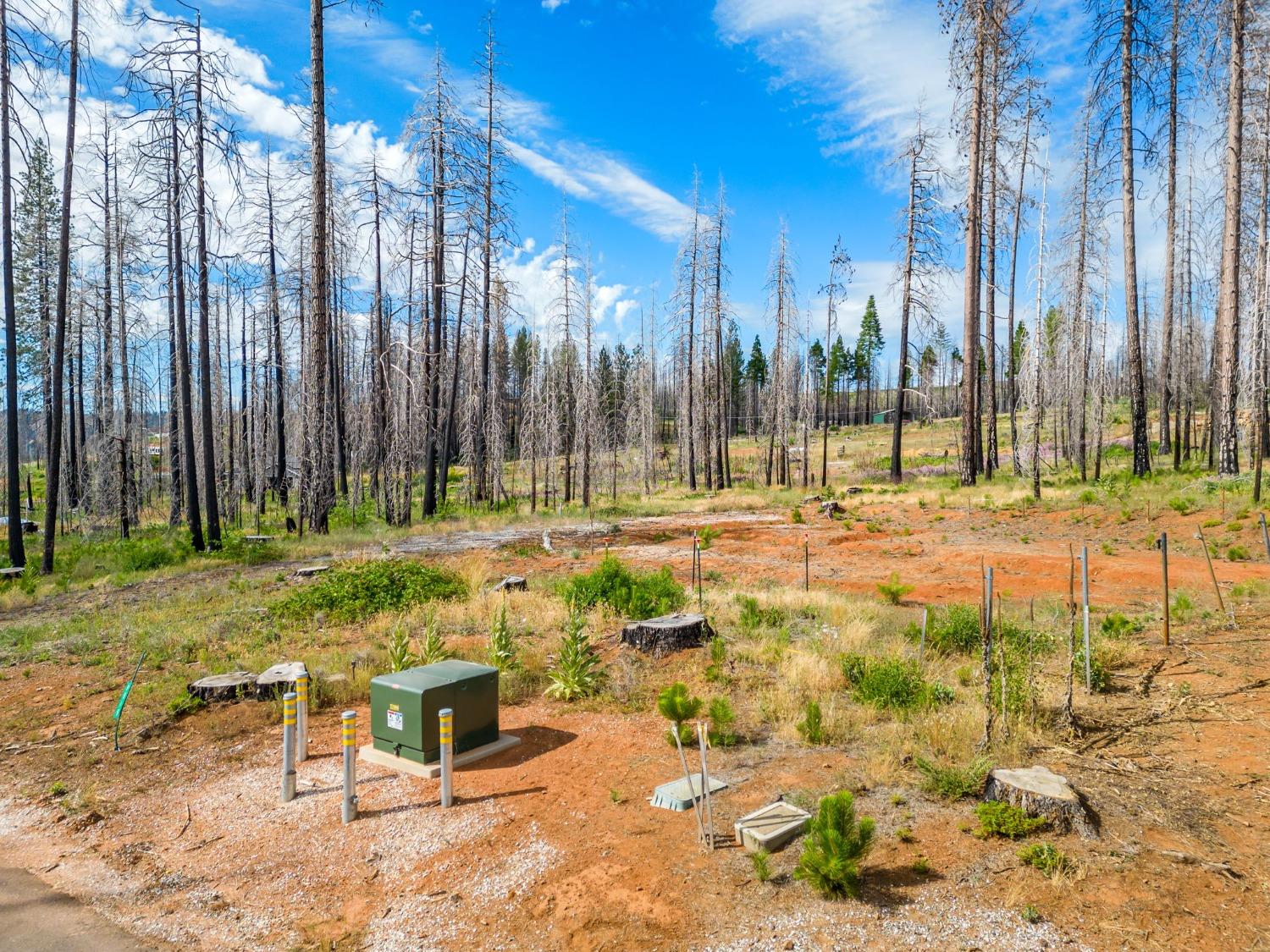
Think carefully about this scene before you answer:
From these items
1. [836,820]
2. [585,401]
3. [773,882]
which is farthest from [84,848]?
[585,401]

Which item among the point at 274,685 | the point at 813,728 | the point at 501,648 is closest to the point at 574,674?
the point at 501,648

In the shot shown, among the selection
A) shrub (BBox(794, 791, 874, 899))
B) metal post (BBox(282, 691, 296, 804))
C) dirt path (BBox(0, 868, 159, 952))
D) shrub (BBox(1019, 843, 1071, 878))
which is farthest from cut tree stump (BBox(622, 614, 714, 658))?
dirt path (BBox(0, 868, 159, 952))

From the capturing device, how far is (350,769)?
19.9 ft

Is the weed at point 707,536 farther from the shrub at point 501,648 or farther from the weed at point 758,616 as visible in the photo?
the shrub at point 501,648

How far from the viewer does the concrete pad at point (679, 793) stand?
19.7ft

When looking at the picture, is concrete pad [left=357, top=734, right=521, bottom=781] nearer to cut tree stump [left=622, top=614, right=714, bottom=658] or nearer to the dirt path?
the dirt path

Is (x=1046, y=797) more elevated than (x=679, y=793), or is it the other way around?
(x=1046, y=797)

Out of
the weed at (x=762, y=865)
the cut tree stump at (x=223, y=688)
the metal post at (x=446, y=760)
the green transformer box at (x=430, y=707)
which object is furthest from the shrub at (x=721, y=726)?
the cut tree stump at (x=223, y=688)

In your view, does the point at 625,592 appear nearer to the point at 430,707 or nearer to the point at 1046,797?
the point at 430,707

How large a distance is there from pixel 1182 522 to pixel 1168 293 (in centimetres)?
1766

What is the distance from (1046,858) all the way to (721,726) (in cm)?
326

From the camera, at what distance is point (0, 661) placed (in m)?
10.4

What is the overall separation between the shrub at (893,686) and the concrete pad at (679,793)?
7.58ft

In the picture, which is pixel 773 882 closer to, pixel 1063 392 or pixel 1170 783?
pixel 1170 783
